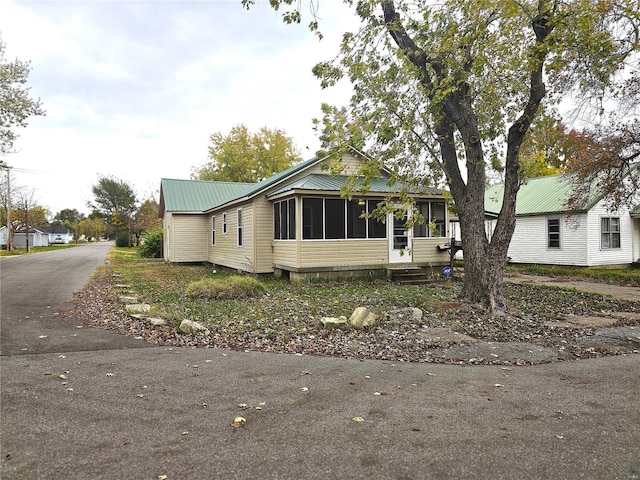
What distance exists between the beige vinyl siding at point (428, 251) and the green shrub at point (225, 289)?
268 inches

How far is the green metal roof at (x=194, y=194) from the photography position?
22953 millimetres

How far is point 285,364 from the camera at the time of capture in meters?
5.40

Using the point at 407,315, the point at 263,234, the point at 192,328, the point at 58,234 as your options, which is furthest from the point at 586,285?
the point at 58,234

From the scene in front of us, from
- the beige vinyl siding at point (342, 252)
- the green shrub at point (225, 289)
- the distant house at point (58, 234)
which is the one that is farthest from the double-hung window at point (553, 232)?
the distant house at point (58, 234)

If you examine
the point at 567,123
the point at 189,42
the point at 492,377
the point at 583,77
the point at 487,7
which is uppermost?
the point at 189,42

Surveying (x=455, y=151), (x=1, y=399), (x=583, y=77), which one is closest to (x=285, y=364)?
(x=1, y=399)

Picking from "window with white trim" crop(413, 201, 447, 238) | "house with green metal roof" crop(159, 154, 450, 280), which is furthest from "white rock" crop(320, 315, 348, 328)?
"window with white trim" crop(413, 201, 447, 238)

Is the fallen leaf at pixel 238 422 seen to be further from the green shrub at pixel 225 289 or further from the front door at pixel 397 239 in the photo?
the front door at pixel 397 239

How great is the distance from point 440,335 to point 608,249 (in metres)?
16.4

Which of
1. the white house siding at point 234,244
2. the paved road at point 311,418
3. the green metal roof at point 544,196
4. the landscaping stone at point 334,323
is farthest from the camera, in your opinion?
the green metal roof at point 544,196

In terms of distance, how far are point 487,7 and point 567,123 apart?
431cm

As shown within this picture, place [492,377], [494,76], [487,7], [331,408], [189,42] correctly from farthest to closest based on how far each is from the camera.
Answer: [189,42], [494,76], [487,7], [492,377], [331,408]

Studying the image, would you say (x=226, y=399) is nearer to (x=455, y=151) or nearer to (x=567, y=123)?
(x=455, y=151)

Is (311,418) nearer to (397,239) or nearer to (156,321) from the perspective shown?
(156,321)
